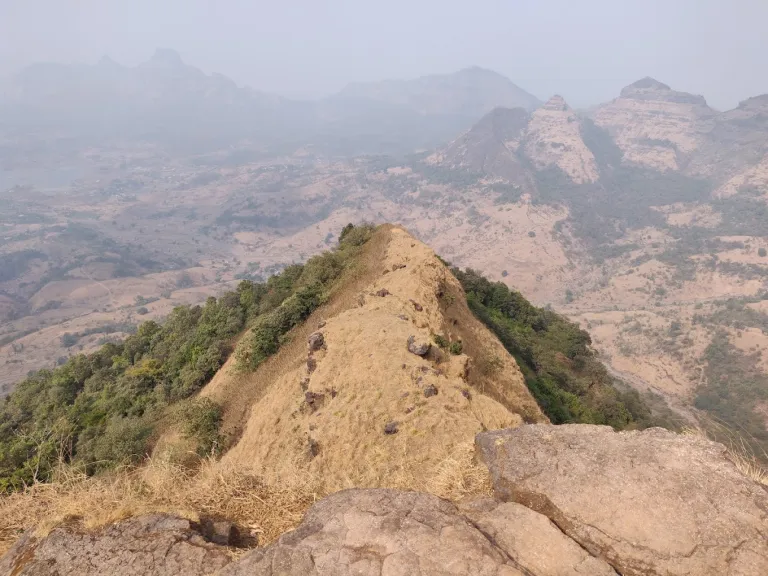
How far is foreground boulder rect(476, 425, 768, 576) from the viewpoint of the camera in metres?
4.62

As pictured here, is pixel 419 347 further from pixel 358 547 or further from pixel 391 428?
pixel 358 547

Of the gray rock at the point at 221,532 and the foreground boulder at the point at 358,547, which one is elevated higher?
the foreground boulder at the point at 358,547

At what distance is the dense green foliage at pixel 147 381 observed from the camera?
1966cm

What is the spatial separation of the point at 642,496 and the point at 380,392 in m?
9.55

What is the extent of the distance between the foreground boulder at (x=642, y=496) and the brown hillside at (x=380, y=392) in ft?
5.79

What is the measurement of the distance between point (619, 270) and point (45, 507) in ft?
541

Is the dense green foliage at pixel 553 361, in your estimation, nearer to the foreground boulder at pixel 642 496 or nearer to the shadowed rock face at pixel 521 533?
the foreground boulder at pixel 642 496

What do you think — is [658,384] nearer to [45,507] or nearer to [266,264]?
[45,507]

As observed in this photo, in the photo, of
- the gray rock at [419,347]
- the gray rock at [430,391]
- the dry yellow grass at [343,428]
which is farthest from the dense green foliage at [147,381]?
the gray rock at [430,391]

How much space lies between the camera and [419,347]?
1577 cm

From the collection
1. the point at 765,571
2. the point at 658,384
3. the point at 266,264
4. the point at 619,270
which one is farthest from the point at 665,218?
the point at 765,571

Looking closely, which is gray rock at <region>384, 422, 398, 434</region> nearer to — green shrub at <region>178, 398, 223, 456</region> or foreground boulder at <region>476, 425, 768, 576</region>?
foreground boulder at <region>476, 425, 768, 576</region>

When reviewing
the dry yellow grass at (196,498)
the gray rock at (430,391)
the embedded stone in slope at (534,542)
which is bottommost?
the gray rock at (430,391)

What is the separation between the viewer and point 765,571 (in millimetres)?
4383
